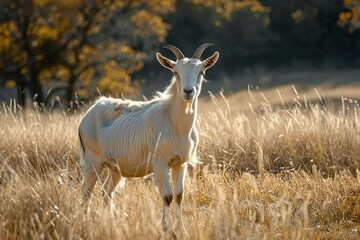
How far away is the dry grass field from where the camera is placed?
6254mm

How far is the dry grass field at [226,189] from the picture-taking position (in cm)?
625

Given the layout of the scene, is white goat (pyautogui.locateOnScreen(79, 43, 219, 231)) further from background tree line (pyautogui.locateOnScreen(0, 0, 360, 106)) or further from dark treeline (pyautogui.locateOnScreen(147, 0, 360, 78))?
dark treeline (pyautogui.locateOnScreen(147, 0, 360, 78))

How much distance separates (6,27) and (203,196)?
16831mm


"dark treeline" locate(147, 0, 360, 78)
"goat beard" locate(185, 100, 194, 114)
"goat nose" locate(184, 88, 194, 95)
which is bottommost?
"dark treeline" locate(147, 0, 360, 78)

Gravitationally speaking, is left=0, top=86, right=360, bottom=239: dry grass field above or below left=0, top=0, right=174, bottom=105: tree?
above

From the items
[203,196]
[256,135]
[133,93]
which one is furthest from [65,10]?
[203,196]

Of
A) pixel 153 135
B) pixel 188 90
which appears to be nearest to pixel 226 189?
pixel 153 135

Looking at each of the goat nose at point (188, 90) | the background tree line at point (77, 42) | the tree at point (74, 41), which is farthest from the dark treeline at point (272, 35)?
the goat nose at point (188, 90)

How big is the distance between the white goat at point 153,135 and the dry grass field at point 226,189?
232 mm

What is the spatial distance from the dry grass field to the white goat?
232 mm

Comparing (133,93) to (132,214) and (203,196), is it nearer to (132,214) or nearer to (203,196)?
(203,196)

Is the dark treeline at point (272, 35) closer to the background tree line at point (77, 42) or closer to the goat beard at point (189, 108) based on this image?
the background tree line at point (77, 42)

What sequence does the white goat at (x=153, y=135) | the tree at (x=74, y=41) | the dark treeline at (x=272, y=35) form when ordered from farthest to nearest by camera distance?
the dark treeline at (x=272, y=35)
the tree at (x=74, y=41)
the white goat at (x=153, y=135)

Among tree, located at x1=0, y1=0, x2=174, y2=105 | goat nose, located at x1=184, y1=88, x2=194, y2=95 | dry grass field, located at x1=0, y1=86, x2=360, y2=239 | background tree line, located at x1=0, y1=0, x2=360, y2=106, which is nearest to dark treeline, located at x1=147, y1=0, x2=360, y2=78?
background tree line, located at x1=0, y1=0, x2=360, y2=106
